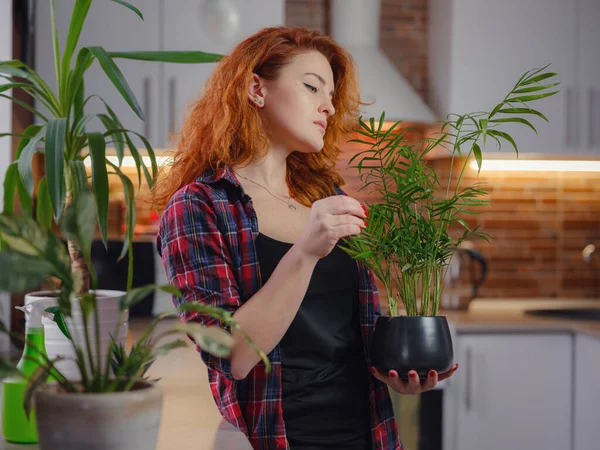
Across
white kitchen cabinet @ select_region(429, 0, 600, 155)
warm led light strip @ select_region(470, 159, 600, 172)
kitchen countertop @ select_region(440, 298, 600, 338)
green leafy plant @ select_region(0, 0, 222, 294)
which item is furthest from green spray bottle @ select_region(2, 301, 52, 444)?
warm led light strip @ select_region(470, 159, 600, 172)

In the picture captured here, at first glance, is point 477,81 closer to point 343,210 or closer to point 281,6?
point 281,6

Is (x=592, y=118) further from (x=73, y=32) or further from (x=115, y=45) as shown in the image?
(x=73, y=32)

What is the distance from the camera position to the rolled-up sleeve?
118 cm

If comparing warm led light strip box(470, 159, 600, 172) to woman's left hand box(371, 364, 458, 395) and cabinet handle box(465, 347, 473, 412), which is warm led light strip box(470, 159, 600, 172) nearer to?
cabinet handle box(465, 347, 473, 412)

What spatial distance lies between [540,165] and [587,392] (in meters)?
1.17

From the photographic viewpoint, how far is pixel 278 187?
150 cm

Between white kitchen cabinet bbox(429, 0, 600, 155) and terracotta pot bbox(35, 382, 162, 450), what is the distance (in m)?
2.62

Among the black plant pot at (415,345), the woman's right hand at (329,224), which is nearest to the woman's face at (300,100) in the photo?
the woman's right hand at (329,224)

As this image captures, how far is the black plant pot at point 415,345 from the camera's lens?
3.72 ft

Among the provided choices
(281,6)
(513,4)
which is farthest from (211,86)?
(513,4)

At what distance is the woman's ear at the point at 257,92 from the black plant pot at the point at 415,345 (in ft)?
1.70

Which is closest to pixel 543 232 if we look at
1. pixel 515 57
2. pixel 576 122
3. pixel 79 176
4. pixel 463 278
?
pixel 463 278

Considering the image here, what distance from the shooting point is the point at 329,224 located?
110cm

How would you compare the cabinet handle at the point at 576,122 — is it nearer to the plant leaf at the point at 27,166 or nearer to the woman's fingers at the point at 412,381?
the woman's fingers at the point at 412,381
